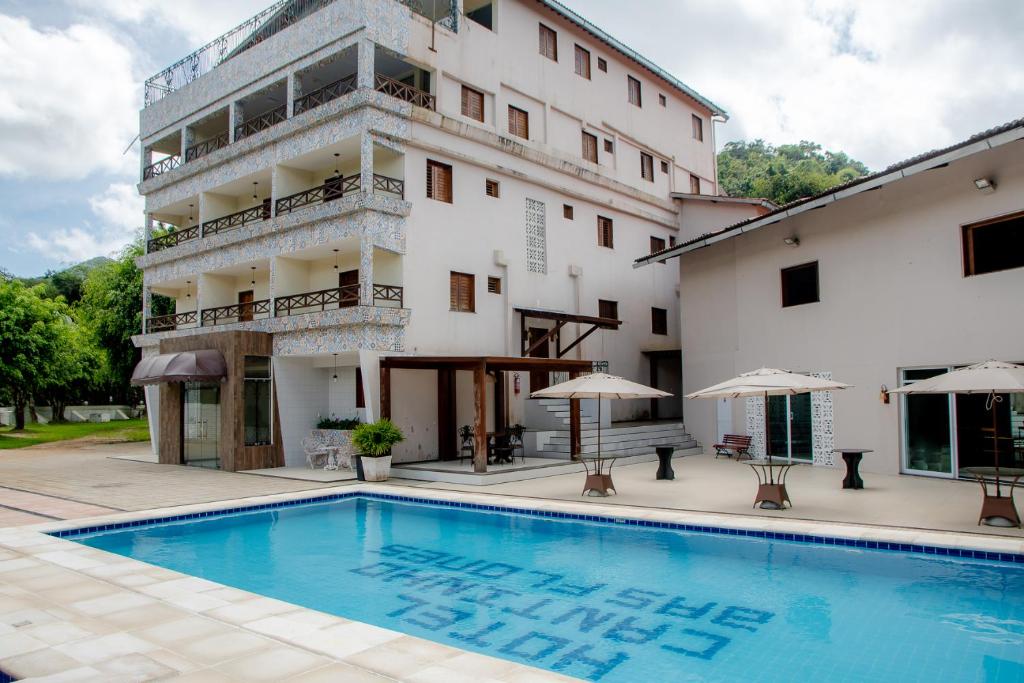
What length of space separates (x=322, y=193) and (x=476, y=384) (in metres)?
8.02

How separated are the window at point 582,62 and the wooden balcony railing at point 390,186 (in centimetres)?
931

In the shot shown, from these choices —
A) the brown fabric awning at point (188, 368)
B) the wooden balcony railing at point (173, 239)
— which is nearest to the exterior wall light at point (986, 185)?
the brown fabric awning at point (188, 368)

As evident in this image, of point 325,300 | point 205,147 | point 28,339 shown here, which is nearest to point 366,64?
point 325,300

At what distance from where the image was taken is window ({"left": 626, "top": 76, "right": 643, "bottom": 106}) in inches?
1028

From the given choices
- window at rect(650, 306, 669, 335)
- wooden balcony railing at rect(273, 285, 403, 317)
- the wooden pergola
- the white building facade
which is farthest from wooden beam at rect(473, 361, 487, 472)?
window at rect(650, 306, 669, 335)

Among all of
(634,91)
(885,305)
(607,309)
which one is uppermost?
(634,91)

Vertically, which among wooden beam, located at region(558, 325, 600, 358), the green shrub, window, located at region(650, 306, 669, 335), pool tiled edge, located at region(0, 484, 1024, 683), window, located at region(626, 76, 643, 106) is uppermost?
window, located at region(626, 76, 643, 106)

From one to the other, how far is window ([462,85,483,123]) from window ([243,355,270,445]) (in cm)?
900

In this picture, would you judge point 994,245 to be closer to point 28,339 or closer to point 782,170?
point 782,170

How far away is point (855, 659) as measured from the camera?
18.7 feet

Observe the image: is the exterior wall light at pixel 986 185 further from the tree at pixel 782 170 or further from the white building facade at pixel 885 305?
the tree at pixel 782 170

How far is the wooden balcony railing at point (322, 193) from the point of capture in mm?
18344

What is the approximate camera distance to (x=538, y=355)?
22016 millimetres

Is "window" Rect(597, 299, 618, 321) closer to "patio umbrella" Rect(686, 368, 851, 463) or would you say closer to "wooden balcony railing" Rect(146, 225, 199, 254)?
"patio umbrella" Rect(686, 368, 851, 463)
